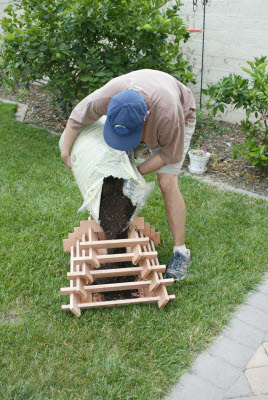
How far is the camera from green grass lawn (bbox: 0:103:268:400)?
2225 millimetres

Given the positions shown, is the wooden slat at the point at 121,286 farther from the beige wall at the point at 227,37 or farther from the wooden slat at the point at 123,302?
the beige wall at the point at 227,37

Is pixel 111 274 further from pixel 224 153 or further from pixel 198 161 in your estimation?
pixel 224 153

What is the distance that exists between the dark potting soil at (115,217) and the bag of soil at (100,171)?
0.03 m

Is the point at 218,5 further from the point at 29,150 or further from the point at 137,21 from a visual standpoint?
the point at 29,150

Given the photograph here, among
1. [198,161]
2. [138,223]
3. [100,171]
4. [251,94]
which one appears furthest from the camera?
[198,161]

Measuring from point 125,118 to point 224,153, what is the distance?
3.44 m

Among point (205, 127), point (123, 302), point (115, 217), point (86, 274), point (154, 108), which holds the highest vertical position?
point (154, 108)

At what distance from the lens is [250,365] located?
2.36m

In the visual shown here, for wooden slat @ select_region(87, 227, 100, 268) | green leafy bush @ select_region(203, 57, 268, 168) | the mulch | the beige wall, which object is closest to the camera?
wooden slat @ select_region(87, 227, 100, 268)

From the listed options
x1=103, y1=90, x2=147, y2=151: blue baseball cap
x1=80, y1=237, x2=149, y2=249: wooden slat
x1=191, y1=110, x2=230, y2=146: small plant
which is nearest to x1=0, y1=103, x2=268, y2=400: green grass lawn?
x1=80, y1=237, x2=149, y2=249: wooden slat

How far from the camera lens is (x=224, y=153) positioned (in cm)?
543

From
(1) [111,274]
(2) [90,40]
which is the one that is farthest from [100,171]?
(2) [90,40]

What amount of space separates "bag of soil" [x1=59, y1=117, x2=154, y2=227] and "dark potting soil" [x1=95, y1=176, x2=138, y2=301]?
3cm

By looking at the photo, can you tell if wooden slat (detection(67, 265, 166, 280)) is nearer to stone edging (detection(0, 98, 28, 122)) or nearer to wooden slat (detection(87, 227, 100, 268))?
wooden slat (detection(87, 227, 100, 268))
